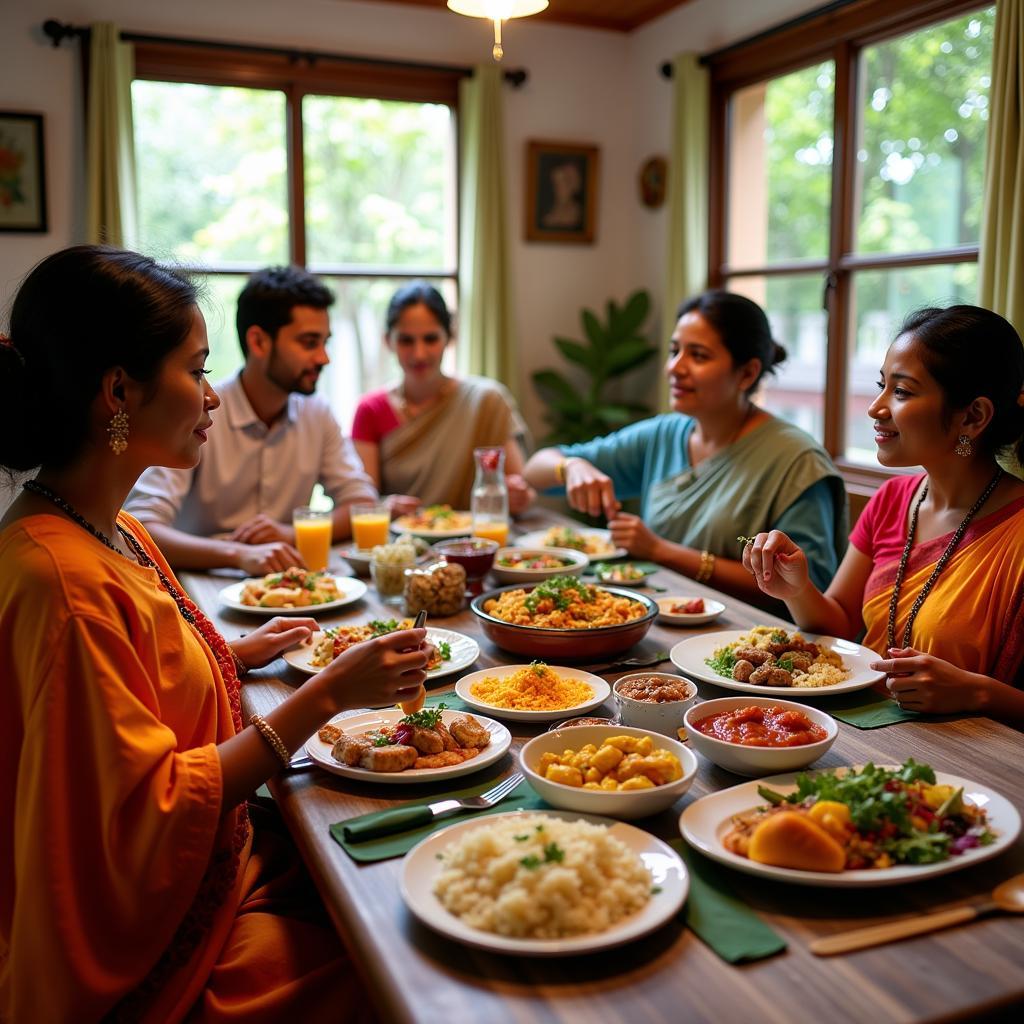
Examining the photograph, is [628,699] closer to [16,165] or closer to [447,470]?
[447,470]

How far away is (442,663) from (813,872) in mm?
860

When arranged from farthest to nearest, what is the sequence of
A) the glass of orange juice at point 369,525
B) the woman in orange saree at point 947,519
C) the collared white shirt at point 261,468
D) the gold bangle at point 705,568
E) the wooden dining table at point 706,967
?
the collared white shirt at point 261,468 < the glass of orange juice at point 369,525 < the gold bangle at point 705,568 < the woman in orange saree at point 947,519 < the wooden dining table at point 706,967

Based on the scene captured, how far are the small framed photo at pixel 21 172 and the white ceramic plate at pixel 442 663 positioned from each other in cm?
287

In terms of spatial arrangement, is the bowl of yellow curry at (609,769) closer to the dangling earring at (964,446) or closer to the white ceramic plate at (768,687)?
the white ceramic plate at (768,687)

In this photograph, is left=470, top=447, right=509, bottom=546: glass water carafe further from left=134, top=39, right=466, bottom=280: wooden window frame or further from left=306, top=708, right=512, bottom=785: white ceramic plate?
left=134, top=39, right=466, bottom=280: wooden window frame

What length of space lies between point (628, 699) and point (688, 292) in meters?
3.30

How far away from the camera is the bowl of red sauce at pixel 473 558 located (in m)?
2.26

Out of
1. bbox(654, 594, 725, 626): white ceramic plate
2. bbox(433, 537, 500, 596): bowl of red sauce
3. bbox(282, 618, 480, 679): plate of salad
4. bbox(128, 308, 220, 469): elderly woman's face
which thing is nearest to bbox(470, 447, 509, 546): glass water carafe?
bbox(433, 537, 500, 596): bowl of red sauce

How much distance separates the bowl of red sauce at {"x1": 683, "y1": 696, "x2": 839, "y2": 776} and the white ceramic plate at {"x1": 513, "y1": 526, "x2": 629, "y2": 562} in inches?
43.5

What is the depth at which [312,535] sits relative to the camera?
2.52m

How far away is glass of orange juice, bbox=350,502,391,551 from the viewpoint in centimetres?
266

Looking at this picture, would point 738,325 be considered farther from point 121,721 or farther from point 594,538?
point 121,721

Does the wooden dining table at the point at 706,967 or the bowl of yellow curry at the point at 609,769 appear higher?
the bowl of yellow curry at the point at 609,769

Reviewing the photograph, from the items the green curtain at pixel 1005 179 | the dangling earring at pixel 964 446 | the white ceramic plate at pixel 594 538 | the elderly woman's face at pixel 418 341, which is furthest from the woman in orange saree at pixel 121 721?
the green curtain at pixel 1005 179
